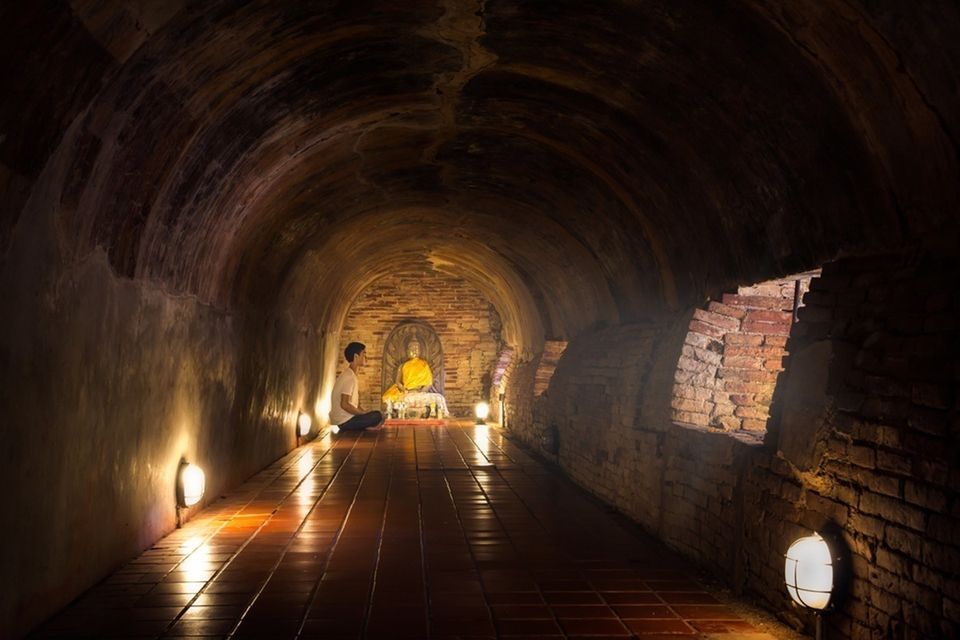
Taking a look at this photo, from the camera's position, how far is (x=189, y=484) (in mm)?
7000

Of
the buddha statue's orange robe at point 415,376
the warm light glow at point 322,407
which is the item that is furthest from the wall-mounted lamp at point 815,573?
the buddha statue's orange robe at point 415,376

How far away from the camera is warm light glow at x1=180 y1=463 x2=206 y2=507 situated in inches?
275

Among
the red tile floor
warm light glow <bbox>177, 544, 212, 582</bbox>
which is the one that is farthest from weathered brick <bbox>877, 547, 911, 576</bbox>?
warm light glow <bbox>177, 544, 212, 582</bbox>

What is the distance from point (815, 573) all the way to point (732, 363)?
119 inches

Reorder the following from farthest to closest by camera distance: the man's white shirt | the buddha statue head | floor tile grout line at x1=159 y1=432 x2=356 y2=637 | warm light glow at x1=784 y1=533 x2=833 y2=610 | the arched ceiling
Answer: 1. the buddha statue head
2. the man's white shirt
3. floor tile grout line at x1=159 y1=432 x2=356 y2=637
4. warm light glow at x1=784 y1=533 x2=833 y2=610
5. the arched ceiling

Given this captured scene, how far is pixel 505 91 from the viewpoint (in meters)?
6.87

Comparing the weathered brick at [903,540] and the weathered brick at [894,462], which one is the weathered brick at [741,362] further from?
the weathered brick at [903,540]

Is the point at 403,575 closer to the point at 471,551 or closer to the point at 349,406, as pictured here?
the point at 471,551

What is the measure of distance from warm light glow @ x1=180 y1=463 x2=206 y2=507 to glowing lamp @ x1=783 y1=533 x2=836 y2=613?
15.1 feet

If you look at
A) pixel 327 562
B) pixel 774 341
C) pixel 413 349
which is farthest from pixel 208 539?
pixel 413 349

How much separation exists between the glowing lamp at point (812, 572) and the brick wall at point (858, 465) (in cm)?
11

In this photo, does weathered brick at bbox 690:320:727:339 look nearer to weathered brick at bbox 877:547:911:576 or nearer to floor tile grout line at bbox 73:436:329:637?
weathered brick at bbox 877:547:911:576

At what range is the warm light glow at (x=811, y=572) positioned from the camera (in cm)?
404

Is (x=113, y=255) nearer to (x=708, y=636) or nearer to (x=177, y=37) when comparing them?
(x=177, y=37)
